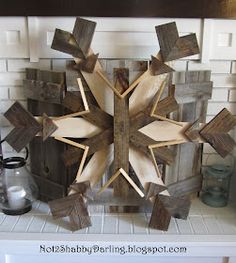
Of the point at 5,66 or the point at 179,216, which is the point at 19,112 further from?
the point at 179,216

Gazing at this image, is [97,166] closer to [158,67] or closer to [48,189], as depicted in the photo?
[48,189]

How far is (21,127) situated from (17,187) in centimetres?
29

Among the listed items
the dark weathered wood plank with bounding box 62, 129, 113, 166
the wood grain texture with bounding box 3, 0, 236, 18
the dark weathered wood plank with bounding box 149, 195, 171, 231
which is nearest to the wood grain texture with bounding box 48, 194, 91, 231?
the dark weathered wood plank with bounding box 62, 129, 113, 166

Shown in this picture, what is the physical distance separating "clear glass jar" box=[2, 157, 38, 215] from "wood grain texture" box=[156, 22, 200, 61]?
2.30 ft

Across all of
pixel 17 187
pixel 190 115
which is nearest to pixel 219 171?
pixel 190 115

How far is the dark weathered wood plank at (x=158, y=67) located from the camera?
1.20 meters

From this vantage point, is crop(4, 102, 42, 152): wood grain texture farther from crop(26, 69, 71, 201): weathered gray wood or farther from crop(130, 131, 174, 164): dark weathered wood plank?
crop(130, 131, 174, 164): dark weathered wood plank

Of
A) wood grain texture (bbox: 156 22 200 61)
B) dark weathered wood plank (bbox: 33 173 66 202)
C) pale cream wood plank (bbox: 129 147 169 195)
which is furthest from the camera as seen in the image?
dark weathered wood plank (bbox: 33 173 66 202)

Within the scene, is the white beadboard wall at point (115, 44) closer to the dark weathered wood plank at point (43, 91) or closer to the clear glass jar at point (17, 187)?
the dark weathered wood plank at point (43, 91)

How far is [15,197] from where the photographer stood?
1.35 metres

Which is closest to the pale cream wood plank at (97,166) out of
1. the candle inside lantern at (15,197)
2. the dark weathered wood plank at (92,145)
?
the dark weathered wood plank at (92,145)

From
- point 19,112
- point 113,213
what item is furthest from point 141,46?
point 113,213

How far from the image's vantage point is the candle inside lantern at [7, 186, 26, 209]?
1.35 m

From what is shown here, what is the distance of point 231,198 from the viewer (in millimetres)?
1489
